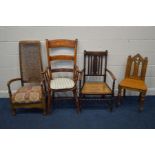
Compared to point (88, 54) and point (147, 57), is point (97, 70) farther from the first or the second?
point (147, 57)

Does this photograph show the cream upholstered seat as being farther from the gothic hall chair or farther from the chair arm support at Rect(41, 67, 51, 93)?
the gothic hall chair

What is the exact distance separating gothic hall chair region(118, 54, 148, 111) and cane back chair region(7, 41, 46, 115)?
1.23m

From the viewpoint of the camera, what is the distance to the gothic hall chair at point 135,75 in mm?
2789

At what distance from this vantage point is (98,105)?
3.03 metres

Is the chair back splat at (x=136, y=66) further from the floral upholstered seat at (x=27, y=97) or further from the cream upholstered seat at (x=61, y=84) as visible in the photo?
the floral upholstered seat at (x=27, y=97)

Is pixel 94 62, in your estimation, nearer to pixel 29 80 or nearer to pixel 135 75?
pixel 135 75

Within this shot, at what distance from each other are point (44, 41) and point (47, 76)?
22.5 inches

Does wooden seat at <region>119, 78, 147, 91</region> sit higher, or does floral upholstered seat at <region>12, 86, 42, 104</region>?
wooden seat at <region>119, 78, 147, 91</region>

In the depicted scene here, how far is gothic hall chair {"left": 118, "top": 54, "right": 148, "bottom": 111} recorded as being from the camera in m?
2.79

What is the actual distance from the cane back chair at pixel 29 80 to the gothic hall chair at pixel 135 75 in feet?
4.05

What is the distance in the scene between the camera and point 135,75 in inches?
116

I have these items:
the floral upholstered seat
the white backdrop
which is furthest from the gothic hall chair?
the floral upholstered seat

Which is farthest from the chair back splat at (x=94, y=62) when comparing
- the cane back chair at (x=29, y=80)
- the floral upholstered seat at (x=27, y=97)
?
the floral upholstered seat at (x=27, y=97)

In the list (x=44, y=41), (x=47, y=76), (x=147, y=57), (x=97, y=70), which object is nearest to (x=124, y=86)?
(x=97, y=70)
